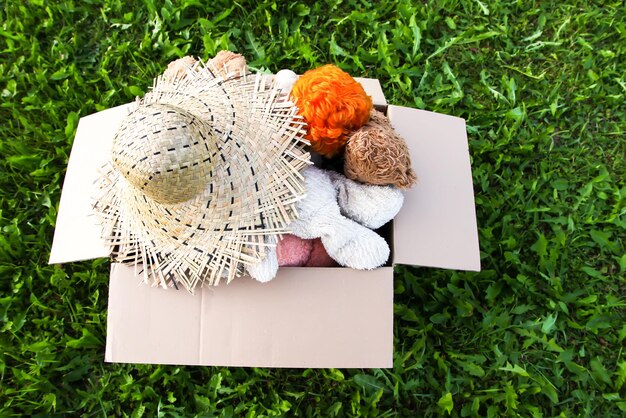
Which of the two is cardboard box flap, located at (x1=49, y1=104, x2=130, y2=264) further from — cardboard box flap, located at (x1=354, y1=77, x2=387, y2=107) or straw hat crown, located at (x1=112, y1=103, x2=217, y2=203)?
cardboard box flap, located at (x1=354, y1=77, x2=387, y2=107)

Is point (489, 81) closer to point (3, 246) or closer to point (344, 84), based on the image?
point (344, 84)

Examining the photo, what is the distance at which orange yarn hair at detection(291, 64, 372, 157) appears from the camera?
910mm

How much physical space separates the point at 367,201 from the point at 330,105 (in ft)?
0.74

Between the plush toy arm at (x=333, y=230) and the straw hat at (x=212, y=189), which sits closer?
the straw hat at (x=212, y=189)

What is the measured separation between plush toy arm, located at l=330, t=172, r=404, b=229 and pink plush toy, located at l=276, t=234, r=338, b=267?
10 centimetres

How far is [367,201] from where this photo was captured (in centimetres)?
102

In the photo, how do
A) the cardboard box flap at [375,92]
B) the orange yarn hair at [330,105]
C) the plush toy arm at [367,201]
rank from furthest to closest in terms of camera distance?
the cardboard box flap at [375,92] < the plush toy arm at [367,201] < the orange yarn hair at [330,105]

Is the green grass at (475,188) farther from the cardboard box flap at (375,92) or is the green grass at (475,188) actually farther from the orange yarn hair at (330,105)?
the orange yarn hair at (330,105)

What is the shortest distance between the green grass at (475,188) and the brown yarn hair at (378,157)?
0.53 meters

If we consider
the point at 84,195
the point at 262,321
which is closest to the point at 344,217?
the point at 262,321

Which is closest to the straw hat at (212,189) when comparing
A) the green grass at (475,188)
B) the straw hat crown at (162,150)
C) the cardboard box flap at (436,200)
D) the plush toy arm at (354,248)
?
the straw hat crown at (162,150)

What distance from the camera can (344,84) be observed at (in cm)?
93

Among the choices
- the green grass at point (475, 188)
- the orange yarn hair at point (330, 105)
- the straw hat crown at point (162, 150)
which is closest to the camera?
the straw hat crown at point (162, 150)

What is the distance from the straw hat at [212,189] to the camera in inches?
31.2
